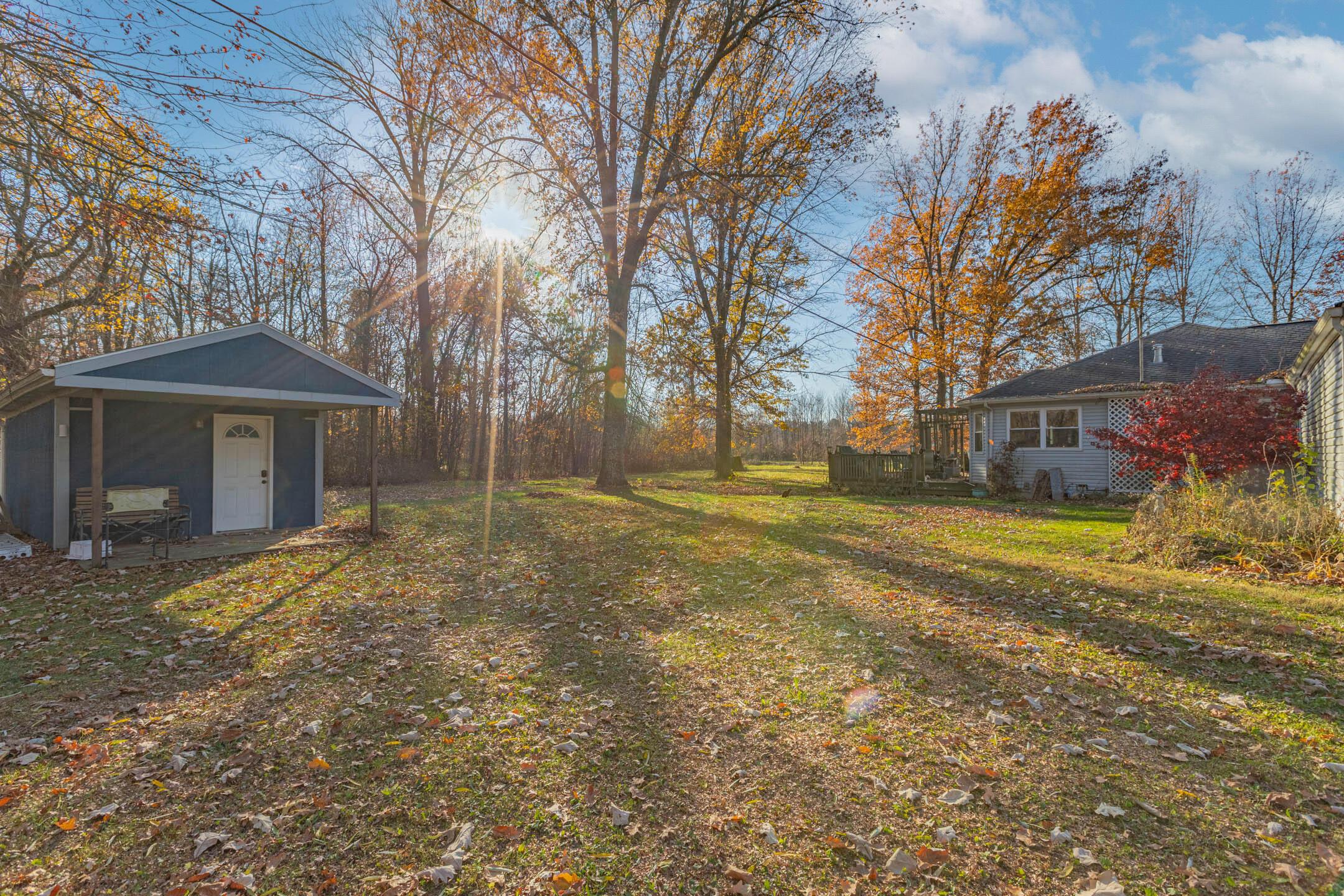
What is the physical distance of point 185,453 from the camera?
10.4m

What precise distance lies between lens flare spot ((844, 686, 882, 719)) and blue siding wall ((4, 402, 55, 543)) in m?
12.3

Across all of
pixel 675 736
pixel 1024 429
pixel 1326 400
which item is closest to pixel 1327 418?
pixel 1326 400

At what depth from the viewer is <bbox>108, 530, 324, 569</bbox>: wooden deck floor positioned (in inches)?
335

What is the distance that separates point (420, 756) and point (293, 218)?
5.93m

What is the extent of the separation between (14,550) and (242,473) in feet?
10.1

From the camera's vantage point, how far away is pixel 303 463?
38.8 feet

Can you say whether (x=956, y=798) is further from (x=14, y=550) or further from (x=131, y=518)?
(x=14, y=550)

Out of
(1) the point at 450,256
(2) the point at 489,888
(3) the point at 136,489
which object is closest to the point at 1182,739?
(2) the point at 489,888

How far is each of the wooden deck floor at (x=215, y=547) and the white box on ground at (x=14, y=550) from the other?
23.8 inches

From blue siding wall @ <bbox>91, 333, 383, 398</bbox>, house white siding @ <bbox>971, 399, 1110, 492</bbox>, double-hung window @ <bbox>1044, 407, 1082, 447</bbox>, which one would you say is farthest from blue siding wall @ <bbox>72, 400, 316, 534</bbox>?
double-hung window @ <bbox>1044, 407, 1082, 447</bbox>

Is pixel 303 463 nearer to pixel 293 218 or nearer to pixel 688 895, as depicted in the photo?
pixel 293 218

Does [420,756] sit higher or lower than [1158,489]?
lower

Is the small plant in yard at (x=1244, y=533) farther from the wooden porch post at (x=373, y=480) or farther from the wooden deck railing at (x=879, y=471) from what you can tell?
the wooden porch post at (x=373, y=480)

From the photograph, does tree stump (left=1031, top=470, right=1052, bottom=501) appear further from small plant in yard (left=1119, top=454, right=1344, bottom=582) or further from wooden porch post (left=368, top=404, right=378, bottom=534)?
wooden porch post (left=368, top=404, right=378, bottom=534)
